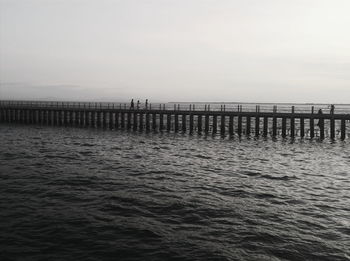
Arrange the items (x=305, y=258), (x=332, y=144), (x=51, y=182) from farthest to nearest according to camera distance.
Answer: (x=332, y=144) → (x=51, y=182) → (x=305, y=258)

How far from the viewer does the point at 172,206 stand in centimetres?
1376

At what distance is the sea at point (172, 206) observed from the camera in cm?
986

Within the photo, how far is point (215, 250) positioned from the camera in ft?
32.1

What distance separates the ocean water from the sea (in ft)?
0.13

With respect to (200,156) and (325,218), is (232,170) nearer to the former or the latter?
(200,156)

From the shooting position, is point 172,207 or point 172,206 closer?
point 172,207

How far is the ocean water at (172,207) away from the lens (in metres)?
9.86

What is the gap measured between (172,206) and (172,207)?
126mm

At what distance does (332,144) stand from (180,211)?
92.9ft

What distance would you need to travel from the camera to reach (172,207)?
13.6 m

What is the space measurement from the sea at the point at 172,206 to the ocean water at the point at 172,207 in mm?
40

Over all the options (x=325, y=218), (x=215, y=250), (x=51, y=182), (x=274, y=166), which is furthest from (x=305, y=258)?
(x=274, y=166)

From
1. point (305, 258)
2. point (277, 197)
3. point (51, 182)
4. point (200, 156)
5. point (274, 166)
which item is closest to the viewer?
point (305, 258)

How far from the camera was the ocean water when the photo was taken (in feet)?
32.3
